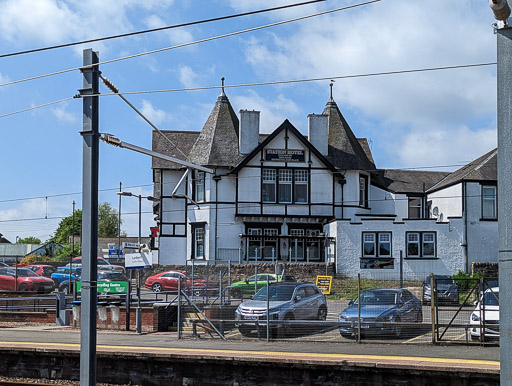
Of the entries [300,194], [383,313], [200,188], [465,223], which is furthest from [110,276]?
[465,223]

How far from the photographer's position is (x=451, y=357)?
16500 millimetres

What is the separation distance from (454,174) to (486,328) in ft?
109

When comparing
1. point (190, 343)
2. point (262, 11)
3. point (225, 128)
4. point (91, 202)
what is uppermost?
point (225, 128)

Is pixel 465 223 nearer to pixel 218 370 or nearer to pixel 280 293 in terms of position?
pixel 280 293

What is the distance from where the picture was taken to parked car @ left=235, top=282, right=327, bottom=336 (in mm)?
21109

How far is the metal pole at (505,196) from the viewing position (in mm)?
6457

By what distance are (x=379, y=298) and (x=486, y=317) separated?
3175 millimetres

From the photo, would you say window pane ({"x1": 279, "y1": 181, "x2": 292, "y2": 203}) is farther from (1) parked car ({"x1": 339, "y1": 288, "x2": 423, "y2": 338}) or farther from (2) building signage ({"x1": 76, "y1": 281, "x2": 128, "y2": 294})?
(1) parked car ({"x1": 339, "y1": 288, "x2": 423, "y2": 338})

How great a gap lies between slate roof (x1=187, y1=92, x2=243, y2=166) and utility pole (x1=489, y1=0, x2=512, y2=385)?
41.2 metres

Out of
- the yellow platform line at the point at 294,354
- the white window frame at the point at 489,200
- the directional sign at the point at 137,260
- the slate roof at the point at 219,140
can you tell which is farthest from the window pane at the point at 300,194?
the yellow platform line at the point at 294,354

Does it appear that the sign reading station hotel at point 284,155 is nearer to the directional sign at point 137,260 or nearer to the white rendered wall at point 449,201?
the white rendered wall at point 449,201

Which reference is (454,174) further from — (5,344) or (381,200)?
(5,344)

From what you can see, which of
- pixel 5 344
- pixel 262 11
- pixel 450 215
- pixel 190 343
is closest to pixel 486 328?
pixel 190 343

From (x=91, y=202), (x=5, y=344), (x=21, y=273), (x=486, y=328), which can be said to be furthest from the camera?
(x=21, y=273)
